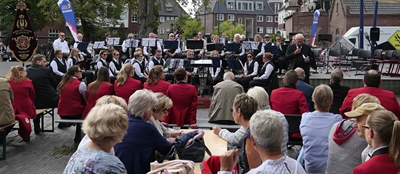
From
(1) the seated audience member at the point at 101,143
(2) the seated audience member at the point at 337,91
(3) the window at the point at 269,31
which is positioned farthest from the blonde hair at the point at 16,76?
(3) the window at the point at 269,31

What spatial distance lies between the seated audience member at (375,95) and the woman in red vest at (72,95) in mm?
5106

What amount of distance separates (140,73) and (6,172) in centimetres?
708

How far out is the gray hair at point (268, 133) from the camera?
3268 millimetres

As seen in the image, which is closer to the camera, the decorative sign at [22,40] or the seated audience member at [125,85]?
the seated audience member at [125,85]

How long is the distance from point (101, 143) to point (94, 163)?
0.18 metres

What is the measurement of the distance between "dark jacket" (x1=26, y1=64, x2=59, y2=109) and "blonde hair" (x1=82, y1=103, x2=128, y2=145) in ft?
24.5

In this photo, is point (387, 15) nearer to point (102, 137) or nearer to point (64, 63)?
point (64, 63)

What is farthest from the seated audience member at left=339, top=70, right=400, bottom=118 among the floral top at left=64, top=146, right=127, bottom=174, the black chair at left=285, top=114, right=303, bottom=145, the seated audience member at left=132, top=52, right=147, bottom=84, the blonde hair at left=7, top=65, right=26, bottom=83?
the seated audience member at left=132, top=52, right=147, bottom=84

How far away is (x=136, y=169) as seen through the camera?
4773 mm

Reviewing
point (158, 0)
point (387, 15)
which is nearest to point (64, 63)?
point (158, 0)

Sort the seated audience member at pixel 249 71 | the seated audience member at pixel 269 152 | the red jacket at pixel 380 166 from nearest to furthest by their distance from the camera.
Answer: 1. the seated audience member at pixel 269 152
2. the red jacket at pixel 380 166
3. the seated audience member at pixel 249 71

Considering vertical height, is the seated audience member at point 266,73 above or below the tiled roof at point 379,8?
below

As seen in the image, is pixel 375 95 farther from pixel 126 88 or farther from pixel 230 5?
pixel 230 5

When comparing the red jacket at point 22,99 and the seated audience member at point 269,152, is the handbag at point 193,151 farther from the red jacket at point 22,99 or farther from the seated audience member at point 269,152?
the red jacket at point 22,99
